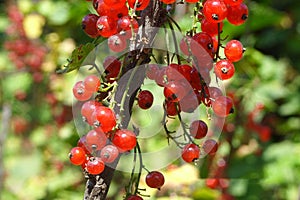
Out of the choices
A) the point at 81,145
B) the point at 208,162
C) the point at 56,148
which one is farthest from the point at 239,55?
Result: the point at 56,148

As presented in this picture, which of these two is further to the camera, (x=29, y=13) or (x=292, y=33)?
(x=292, y=33)

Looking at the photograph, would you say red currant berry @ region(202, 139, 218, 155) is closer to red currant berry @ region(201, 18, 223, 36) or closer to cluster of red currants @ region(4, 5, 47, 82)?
red currant berry @ region(201, 18, 223, 36)

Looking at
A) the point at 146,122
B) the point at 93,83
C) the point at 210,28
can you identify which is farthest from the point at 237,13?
the point at 146,122

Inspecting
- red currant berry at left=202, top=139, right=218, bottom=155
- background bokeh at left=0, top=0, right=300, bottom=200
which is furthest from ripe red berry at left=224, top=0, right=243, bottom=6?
background bokeh at left=0, top=0, right=300, bottom=200

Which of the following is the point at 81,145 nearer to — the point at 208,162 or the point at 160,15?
the point at 160,15

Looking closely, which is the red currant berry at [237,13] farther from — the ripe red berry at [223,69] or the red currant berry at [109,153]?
the red currant berry at [109,153]

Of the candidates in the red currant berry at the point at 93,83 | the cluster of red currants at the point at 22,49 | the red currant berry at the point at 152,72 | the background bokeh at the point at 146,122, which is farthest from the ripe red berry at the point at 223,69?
the cluster of red currants at the point at 22,49

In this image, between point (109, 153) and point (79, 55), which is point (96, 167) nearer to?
point (109, 153)
